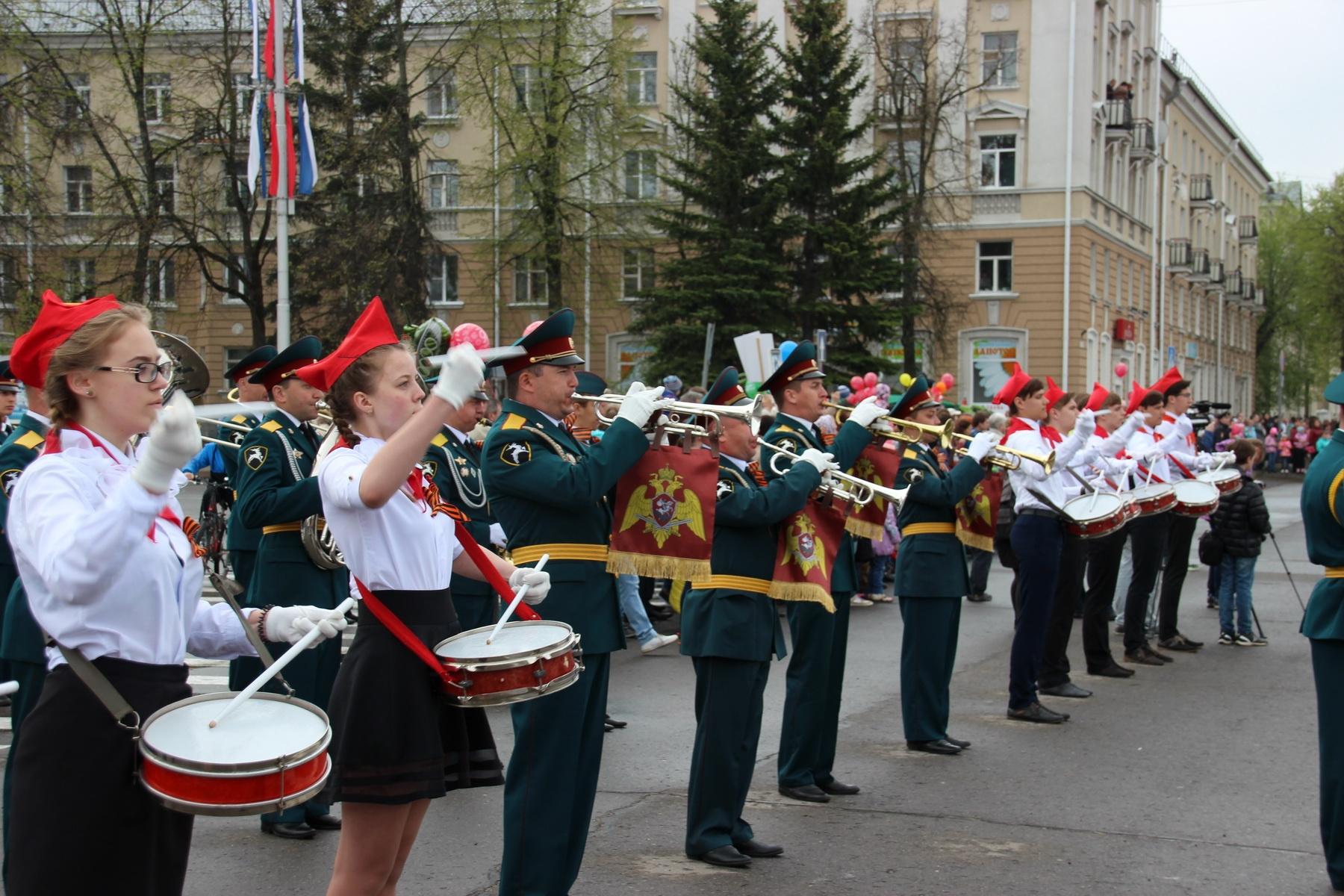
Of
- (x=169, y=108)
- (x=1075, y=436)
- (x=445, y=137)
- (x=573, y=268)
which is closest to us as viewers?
(x=1075, y=436)

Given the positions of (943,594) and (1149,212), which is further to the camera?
(1149,212)

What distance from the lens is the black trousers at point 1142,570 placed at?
465 inches

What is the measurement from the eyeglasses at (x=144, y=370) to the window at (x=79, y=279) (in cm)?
2677

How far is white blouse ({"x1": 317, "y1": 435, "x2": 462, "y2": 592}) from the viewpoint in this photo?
388cm

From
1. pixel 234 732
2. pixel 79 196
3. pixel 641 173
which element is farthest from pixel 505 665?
pixel 79 196

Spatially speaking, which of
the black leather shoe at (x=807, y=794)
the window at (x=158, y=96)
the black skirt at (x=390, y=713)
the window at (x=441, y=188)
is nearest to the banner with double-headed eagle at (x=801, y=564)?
the black leather shoe at (x=807, y=794)

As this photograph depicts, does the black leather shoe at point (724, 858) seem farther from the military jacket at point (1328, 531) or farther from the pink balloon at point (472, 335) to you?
the pink balloon at point (472, 335)

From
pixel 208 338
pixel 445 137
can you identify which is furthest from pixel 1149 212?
pixel 208 338

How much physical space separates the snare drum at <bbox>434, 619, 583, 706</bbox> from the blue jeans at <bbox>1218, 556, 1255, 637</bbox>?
10.2 metres

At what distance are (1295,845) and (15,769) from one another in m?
5.59

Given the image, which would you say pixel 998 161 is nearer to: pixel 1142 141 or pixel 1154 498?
pixel 1142 141

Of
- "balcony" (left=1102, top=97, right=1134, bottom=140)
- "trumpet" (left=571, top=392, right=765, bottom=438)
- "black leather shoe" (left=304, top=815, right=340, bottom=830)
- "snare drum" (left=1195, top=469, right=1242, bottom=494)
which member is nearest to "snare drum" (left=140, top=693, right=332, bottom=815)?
"trumpet" (left=571, top=392, right=765, bottom=438)

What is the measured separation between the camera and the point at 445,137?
145ft

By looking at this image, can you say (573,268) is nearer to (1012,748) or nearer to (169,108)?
(169,108)
